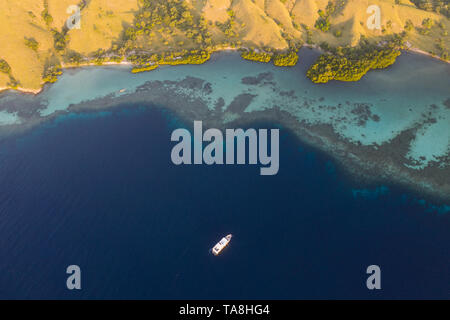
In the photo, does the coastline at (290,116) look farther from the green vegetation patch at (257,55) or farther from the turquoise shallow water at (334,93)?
the green vegetation patch at (257,55)

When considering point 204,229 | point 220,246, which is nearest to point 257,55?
point 204,229

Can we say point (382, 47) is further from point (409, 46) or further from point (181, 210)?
point (181, 210)

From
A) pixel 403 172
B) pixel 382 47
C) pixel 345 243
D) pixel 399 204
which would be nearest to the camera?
pixel 345 243

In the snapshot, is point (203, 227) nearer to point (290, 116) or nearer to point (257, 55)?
point (290, 116)

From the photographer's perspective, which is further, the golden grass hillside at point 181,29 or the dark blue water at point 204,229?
the golden grass hillside at point 181,29

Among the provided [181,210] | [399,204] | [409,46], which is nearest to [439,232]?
[399,204]

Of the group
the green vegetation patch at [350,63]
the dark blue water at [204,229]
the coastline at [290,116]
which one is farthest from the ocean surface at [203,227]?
the green vegetation patch at [350,63]

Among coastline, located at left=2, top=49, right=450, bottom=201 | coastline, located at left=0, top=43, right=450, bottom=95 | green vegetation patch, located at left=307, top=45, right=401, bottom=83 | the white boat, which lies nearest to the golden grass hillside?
coastline, located at left=0, top=43, right=450, bottom=95

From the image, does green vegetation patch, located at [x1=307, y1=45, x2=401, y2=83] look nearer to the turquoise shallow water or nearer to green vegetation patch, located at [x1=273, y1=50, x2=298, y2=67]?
the turquoise shallow water
